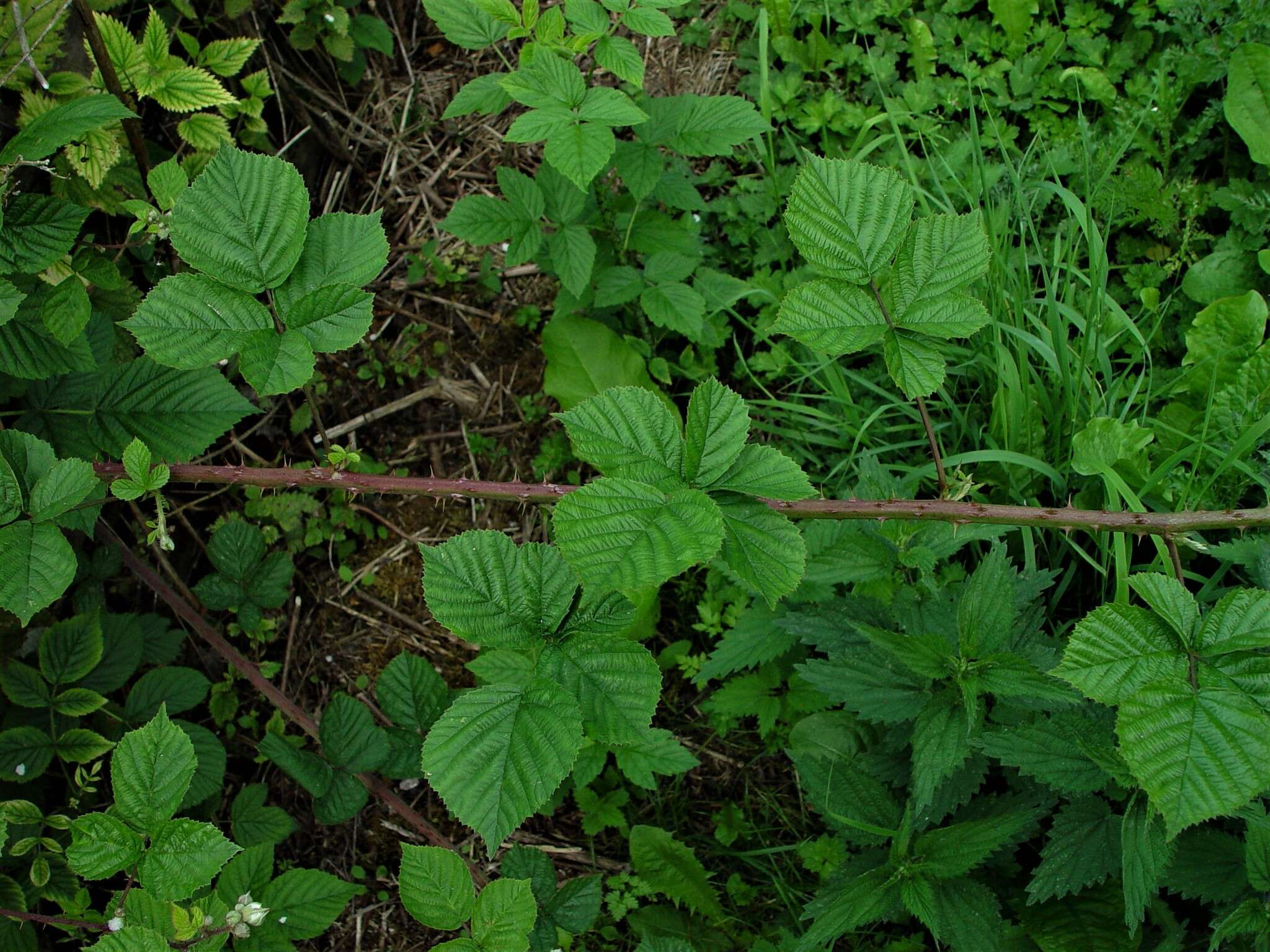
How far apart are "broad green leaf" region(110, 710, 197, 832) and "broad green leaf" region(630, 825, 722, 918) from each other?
120 centimetres

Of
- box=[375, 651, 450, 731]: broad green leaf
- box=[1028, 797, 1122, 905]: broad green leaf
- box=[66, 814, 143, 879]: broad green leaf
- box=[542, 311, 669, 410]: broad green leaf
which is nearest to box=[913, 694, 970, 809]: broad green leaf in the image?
box=[1028, 797, 1122, 905]: broad green leaf

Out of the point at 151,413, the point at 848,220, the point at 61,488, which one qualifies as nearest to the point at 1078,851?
the point at 848,220

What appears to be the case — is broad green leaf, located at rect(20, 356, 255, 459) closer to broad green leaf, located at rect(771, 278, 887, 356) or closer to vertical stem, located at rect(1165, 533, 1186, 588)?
broad green leaf, located at rect(771, 278, 887, 356)

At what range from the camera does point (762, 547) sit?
50.5 inches

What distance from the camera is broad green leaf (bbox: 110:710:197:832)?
5.03ft

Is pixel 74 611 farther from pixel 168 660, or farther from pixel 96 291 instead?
pixel 96 291

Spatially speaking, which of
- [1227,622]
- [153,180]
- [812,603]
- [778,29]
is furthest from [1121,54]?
[153,180]

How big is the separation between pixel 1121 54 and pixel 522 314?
2084mm

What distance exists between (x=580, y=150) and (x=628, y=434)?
1.01 metres

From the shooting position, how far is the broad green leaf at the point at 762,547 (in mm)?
1241

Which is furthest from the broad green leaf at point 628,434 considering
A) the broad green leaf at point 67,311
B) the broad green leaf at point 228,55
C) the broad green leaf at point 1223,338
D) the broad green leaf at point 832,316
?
the broad green leaf at point 1223,338

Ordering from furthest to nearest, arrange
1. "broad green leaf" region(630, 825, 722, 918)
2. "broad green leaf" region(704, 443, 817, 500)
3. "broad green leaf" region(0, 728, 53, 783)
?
"broad green leaf" region(630, 825, 722, 918)
"broad green leaf" region(0, 728, 53, 783)
"broad green leaf" region(704, 443, 817, 500)

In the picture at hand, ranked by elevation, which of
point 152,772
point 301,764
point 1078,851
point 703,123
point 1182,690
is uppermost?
point 703,123

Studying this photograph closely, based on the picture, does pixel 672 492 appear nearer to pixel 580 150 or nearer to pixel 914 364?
pixel 914 364
